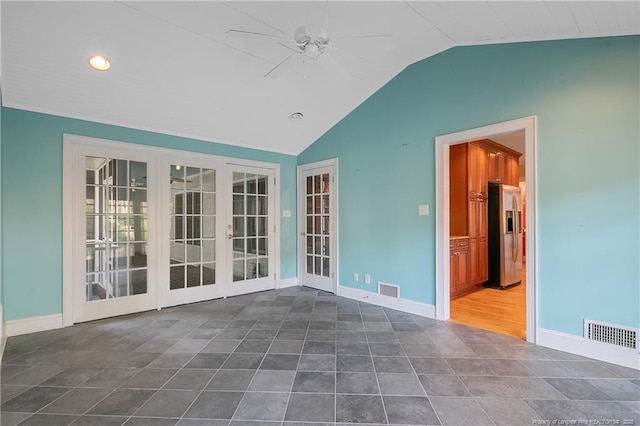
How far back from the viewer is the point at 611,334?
7.95 ft

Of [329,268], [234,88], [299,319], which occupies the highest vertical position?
[234,88]

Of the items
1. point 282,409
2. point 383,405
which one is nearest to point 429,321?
point 383,405

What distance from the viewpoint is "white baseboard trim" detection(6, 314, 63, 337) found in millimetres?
3000

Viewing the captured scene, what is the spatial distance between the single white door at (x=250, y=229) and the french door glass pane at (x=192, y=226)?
0.86 ft

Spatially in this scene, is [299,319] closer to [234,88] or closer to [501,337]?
[501,337]

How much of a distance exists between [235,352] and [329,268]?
2.33 meters

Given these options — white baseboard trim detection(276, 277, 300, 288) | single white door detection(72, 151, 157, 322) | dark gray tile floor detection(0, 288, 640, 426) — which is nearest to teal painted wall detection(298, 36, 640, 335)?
dark gray tile floor detection(0, 288, 640, 426)

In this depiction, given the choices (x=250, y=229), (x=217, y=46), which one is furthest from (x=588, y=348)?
(x=217, y=46)

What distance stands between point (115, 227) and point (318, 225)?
112 inches

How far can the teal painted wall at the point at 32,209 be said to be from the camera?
2992mm

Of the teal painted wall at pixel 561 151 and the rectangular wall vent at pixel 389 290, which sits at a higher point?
the teal painted wall at pixel 561 151

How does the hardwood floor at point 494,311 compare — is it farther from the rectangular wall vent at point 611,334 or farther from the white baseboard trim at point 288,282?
the white baseboard trim at point 288,282

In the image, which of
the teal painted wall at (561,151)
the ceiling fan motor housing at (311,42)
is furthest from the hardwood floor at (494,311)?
the ceiling fan motor housing at (311,42)

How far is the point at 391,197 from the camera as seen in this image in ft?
12.9
